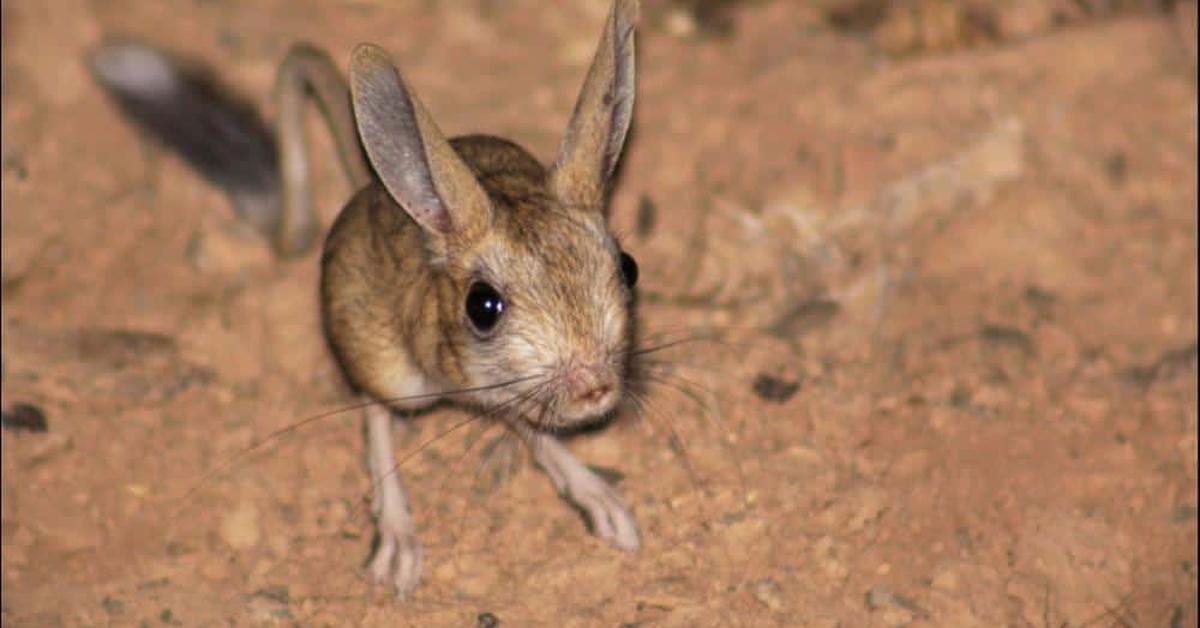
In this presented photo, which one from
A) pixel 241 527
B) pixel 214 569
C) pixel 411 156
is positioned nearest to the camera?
pixel 411 156

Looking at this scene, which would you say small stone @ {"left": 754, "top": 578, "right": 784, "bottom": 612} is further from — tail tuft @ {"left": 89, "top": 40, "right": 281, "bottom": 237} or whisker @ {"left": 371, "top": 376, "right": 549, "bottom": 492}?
tail tuft @ {"left": 89, "top": 40, "right": 281, "bottom": 237}

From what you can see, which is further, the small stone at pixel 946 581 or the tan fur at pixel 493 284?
the small stone at pixel 946 581

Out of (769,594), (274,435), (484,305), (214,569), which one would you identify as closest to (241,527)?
(214,569)

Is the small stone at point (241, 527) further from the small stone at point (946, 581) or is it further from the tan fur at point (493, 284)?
the small stone at point (946, 581)

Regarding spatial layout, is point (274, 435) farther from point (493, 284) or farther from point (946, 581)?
point (946, 581)

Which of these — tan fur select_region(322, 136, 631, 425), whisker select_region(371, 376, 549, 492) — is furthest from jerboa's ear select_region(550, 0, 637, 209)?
whisker select_region(371, 376, 549, 492)

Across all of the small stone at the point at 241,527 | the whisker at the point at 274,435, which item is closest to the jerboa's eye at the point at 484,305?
the whisker at the point at 274,435
